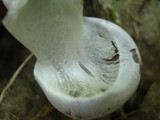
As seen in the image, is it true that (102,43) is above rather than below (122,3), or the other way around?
above

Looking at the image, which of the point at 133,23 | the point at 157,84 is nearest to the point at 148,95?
the point at 157,84

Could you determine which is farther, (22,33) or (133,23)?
(133,23)

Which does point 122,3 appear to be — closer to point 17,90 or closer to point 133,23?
point 133,23

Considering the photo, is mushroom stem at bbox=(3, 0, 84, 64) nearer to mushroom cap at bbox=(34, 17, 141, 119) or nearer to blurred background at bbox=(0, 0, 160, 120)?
mushroom cap at bbox=(34, 17, 141, 119)

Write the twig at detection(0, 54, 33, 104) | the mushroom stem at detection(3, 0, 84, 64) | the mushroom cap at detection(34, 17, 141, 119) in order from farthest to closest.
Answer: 1. the twig at detection(0, 54, 33, 104)
2. the mushroom cap at detection(34, 17, 141, 119)
3. the mushroom stem at detection(3, 0, 84, 64)

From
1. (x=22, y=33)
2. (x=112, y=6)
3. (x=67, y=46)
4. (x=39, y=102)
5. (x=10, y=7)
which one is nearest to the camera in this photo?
(x=10, y=7)

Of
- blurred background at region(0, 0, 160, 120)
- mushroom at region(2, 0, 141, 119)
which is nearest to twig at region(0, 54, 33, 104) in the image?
blurred background at region(0, 0, 160, 120)

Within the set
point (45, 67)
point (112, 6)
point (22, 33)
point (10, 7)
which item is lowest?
point (112, 6)

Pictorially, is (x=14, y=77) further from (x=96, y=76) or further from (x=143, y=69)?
(x=143, y=69)
